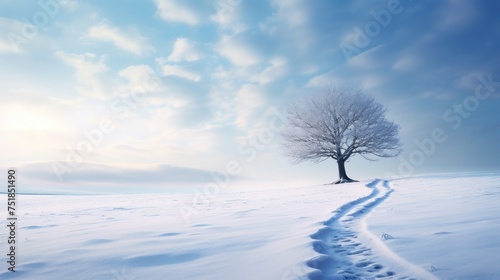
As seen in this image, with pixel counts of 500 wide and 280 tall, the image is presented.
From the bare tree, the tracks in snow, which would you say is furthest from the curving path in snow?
the bare tree

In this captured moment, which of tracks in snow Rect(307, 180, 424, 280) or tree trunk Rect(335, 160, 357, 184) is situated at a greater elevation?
tree trunk Rect(335, 160, 357, 184)

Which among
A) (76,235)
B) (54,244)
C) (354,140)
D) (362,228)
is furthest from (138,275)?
(354,140)

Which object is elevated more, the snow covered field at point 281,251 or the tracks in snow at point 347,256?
the snow covered field at point 281,251

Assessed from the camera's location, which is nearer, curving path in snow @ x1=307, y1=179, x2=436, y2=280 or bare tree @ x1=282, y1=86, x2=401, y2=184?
curving path in snow @ x1=307, y1=179, x2=436, y2=280

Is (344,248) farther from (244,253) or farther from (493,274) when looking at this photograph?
(493,274)

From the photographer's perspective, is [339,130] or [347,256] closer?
[347,256]

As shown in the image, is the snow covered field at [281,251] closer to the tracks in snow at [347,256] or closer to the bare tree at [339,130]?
the tracks in snow at [347,256]

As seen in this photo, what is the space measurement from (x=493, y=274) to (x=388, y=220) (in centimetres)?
273

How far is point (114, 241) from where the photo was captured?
3.98 metres

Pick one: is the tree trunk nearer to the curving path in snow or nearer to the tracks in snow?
the tracks in snow

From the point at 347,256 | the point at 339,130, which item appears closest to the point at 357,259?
the point at 347,256

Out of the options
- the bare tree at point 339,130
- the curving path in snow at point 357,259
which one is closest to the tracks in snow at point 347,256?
the curving path in snow at point 357,259

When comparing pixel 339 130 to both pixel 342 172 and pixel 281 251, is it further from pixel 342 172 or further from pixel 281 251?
pixel 281 251

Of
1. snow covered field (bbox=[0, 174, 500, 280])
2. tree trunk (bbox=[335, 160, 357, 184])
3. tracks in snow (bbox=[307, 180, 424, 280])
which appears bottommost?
tracks in snow (bbox=[307, 180, 424, 280])
